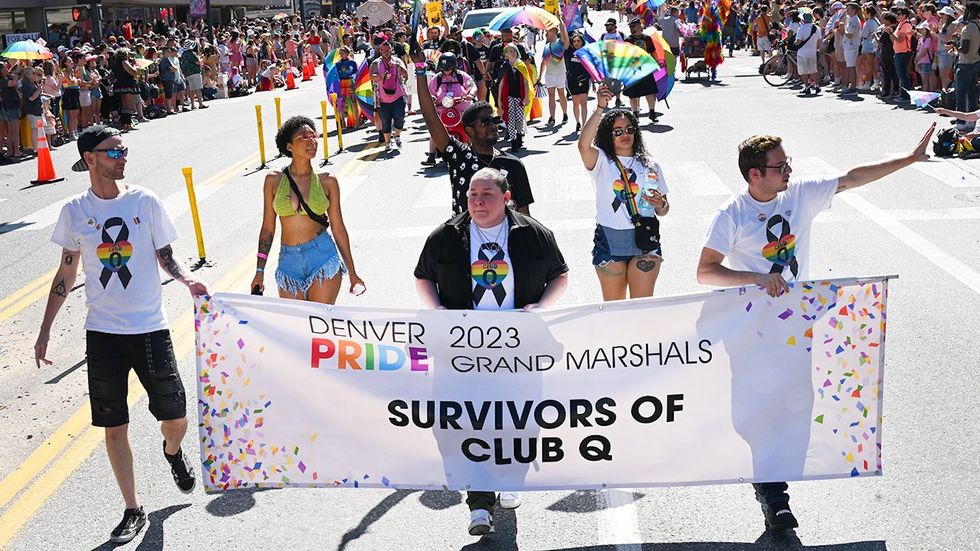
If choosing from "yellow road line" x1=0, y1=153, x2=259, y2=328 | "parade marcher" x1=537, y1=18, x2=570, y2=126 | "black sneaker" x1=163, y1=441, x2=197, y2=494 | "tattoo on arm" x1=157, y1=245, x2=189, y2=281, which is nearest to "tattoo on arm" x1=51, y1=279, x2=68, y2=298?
"tattoo on arm" x1=157, y1=245, x2=189, y2=281

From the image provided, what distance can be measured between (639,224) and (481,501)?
226 cm

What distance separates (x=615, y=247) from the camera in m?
7.14

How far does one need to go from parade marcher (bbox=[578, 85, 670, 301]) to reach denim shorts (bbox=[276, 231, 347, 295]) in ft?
5.47

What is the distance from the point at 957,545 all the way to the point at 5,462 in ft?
17.6

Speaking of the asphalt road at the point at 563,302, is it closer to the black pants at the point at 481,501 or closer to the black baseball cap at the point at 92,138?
the black pants at the point at 481,501

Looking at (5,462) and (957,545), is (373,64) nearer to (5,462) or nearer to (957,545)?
(5,462)

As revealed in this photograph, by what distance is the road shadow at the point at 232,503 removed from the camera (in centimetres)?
607

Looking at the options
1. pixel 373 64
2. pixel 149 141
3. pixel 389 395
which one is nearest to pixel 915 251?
pixel 389 395

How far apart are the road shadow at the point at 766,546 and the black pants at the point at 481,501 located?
373 millimetres

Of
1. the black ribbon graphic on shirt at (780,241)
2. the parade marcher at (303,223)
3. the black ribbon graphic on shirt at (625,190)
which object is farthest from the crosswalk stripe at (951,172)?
the parade marcher at (303,223)

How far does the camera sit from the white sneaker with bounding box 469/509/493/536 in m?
5.48

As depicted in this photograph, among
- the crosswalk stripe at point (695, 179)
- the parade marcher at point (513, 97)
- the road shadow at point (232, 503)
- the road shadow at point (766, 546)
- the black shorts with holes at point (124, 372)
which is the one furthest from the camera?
the parade marcher at point (513, 97)

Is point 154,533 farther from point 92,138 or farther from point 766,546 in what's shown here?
point 766,546

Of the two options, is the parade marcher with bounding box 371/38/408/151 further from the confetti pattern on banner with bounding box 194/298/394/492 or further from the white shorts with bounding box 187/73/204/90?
the confetti pattern on banner with bounding box 194/298/394/492
